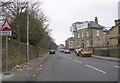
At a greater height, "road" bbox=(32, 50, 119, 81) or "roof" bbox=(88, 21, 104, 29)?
"roof" bbox=(88, 21, 104, 29)

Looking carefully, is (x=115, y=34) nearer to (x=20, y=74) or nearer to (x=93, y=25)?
(x=93, y=25)

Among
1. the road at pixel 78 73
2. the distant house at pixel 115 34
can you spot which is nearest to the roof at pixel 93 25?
the distant house at pixel 115 34

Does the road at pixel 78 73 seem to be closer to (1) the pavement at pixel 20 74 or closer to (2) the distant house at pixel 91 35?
(1) the pavement at pixel 20 74

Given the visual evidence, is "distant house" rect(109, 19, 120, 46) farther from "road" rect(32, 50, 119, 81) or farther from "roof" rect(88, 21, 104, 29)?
"road" rect(32, 50, 119, 81)

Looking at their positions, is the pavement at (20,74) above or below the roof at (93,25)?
below

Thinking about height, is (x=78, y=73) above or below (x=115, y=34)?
below

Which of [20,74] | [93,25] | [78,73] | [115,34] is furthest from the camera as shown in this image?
[93,25]

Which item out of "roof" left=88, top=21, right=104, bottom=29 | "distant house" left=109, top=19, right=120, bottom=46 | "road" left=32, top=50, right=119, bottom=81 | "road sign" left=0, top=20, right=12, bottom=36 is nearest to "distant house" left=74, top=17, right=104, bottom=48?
"roof" left=88, top=21, right=104, bottom=29

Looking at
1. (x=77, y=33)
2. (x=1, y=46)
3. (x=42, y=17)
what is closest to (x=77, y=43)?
(x=77, y=33)

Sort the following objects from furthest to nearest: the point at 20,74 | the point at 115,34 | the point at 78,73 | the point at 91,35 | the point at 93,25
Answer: the point at 93,25
the point at 91,35
the point at 115,34
the point at 78,73
the point at 20,74

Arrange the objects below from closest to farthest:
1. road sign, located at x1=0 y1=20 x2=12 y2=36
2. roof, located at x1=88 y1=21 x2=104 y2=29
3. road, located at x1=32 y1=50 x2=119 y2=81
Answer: road, located at x1=32 y1=50 x2=119 y2=81 → road sign, located at x1=0 y1=20 x2=12 y2=36 → roof, located at x1=88 y1=21 x2=104 y2=29

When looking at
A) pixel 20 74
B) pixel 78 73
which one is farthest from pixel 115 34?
pixel 20 74

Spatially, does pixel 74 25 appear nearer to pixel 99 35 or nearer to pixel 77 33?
pixel 77 33

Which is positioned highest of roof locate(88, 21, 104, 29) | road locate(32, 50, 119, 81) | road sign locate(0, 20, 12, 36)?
roof locate(88, 21, 104, 29)
